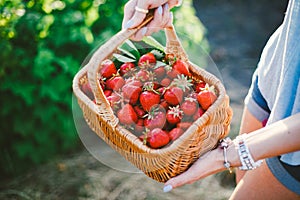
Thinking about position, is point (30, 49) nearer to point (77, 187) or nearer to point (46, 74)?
point (46, 74)

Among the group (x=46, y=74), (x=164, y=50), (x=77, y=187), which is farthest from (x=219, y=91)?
(x=77, y=187)

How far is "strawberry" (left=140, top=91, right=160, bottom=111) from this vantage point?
1296 mm

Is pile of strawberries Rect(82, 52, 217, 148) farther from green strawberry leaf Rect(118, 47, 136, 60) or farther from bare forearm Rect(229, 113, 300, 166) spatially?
bare forearm Rect(229, 113, 300, 166)

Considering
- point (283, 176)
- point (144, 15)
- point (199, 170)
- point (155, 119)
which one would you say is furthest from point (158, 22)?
point (283, 176)

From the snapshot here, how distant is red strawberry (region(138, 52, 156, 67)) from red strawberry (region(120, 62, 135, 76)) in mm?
27

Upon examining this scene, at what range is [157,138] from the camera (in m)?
1.26

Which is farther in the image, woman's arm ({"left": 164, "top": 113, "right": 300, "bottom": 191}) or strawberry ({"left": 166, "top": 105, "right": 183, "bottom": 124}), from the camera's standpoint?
strawberry ({"left": 166, "top": 105, "right": 183, "bottom": 124})

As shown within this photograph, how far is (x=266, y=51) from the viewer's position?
1.49m

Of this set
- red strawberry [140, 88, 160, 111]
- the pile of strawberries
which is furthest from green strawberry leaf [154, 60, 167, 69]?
red strawberry [140, 88, 160, 111]

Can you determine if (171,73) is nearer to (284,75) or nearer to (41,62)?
(284,75)

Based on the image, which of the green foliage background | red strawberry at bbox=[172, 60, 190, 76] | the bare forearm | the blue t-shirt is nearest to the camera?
the bare forearm

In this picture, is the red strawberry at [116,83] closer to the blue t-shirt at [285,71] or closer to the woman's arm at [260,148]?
the woman's arm at [260,148]

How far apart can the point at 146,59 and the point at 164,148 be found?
267mm

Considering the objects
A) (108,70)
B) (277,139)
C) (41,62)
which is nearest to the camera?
(277,139)
